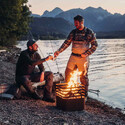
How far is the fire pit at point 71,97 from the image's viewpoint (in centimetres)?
673

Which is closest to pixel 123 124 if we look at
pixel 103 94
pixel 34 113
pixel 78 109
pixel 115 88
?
pixel 78 109

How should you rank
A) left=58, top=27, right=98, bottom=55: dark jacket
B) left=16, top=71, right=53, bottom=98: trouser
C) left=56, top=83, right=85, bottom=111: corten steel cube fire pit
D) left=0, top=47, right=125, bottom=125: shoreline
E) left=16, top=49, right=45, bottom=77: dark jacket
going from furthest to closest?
left=58, top=27, right=98, bottom=55: dark jacket
left=16, top=71, right=53, bottom=98: trouser
left=16, top=49, right=45, bottom=77: dark jacket
left=56, top=83, right=85, bottom=111: corten steel cube fire pit
left=0, top=47, right=125, bottom=125: shoreline

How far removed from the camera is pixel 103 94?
44.1 feet

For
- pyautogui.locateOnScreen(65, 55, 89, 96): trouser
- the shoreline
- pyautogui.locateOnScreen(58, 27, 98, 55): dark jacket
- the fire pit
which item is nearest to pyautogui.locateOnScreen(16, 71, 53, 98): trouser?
the shoreline

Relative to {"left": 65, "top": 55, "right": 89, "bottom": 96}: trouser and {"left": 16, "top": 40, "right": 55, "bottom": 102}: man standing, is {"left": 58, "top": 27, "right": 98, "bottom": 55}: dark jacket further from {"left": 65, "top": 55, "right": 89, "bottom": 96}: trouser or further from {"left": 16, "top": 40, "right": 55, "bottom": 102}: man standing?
{"left": 16, "top": 40, "right": 55, "bottom": 102}: man standing

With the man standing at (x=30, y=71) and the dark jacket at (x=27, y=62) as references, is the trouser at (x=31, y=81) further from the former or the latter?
the dark jacket at (x=27, y=62)

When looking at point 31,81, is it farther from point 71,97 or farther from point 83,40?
point 83,40

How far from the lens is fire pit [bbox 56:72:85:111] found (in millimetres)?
6734

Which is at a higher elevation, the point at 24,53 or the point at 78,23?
the point at 78,23

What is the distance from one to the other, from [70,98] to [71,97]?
0.05 meters

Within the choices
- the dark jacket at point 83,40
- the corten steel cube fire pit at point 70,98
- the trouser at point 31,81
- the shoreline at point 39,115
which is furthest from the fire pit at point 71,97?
the dark jacket at point 83,40

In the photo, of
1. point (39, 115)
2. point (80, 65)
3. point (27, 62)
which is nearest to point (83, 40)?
point (80, 65)

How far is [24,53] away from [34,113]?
2.24 metres

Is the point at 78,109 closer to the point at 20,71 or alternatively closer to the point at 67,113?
the point at 67,113
